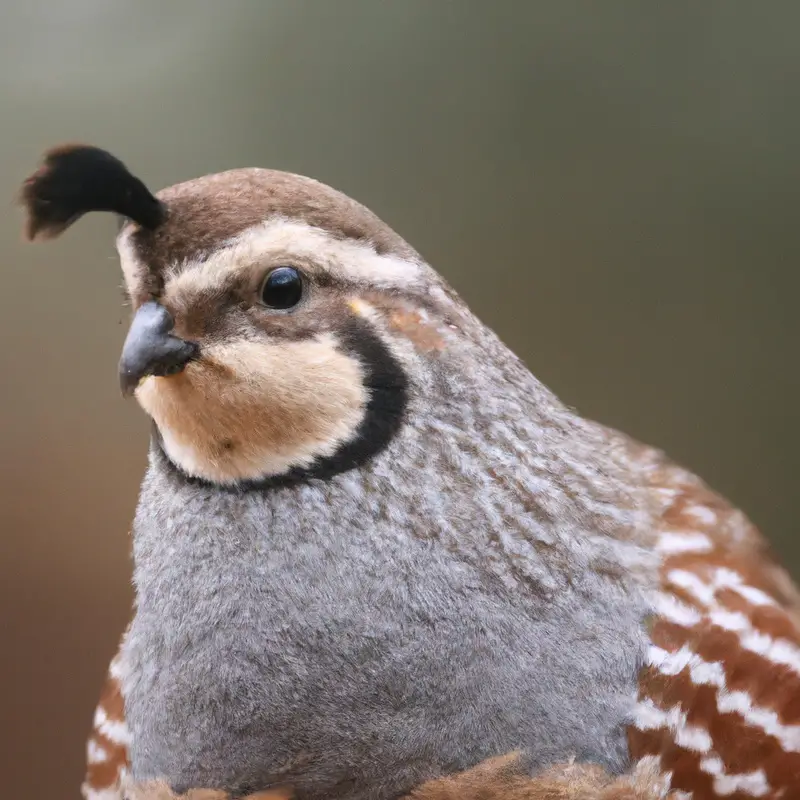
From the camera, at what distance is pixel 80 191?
0.61 meters

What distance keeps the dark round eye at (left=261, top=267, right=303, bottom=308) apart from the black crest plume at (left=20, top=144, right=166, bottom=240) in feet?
0.29

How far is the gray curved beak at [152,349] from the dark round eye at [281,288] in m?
0.06

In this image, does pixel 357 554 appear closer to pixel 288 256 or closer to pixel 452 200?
pixel 288 256

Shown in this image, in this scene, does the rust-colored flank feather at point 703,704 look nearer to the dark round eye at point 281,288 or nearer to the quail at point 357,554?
the quail at point 357,554

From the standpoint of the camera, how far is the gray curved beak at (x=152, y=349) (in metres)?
0.59

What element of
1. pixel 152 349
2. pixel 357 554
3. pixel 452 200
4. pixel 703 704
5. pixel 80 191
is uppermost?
pixel 452 200

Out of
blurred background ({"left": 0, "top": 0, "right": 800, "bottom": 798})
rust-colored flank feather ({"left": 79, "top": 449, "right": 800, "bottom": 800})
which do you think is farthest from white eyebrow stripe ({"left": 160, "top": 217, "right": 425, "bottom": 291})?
blurred background ({"left": 0, "top": 0, "right": 800, "bottom": 798})

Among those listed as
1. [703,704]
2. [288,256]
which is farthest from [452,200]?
[703,704]

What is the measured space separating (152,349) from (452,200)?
0.62 meters

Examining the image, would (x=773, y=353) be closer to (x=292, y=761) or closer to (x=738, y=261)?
(x=738, y=261)

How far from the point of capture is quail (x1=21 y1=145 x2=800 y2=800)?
61 centimetres

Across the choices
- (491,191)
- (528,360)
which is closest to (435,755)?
(528,360)

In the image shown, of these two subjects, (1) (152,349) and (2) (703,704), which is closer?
(1) (152,349)

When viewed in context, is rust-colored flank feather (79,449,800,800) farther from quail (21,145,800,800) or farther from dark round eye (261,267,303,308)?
dark round eye (261,267,303,308)
